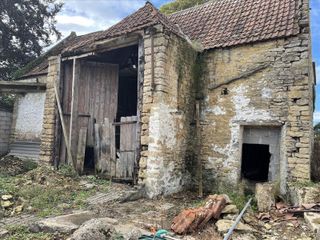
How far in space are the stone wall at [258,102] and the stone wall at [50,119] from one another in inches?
175

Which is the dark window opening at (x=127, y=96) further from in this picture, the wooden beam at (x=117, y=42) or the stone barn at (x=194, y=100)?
the wooden beam at (x=117, y=42)

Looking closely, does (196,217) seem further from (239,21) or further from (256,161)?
(239,21)

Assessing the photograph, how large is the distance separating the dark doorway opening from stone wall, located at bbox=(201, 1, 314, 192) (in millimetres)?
1305

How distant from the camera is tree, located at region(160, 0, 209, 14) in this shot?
62.2 feet

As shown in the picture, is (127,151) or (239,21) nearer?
(127,151)

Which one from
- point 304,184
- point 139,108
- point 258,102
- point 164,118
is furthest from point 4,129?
point 304,184

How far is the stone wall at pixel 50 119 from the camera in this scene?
28.2 ft

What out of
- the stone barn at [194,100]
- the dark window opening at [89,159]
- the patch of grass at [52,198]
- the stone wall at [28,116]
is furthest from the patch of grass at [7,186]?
the stone wall at [28,116]

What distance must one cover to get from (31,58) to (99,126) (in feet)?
36.8

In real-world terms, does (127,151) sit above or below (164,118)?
below

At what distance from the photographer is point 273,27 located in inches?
304

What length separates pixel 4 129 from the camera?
12594 mm

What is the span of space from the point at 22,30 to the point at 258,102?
46.9 feet

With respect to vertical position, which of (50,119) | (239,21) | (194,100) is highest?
(239,21)
